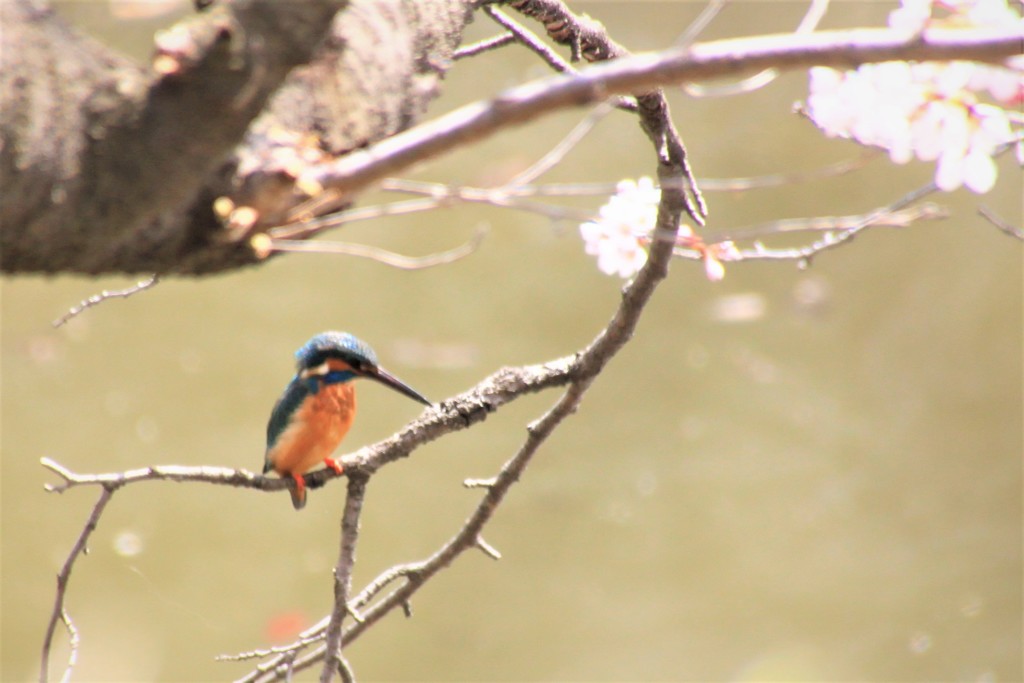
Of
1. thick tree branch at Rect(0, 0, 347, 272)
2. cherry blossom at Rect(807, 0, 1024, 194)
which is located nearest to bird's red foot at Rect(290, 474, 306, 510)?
thick tree branch at Rect(0, 0, 347, 272)

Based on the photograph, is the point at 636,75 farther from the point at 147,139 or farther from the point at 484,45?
the point at 484,45

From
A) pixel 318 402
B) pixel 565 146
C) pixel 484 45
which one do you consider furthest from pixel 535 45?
pixel 318 402

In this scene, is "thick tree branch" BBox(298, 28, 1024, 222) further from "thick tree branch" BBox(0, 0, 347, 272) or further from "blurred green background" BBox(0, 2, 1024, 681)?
"blurred green background" BBox(0, 2, 1024, 681)

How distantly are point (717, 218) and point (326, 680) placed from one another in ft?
8.62

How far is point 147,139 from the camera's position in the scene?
57cm

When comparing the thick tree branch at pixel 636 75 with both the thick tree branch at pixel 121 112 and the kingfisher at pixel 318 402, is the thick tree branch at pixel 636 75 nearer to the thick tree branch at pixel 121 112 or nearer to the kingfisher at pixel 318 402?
the thick tree branch at pixel 121 112

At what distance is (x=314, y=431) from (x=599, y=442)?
7.24 feet

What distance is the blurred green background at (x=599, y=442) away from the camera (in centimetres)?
308

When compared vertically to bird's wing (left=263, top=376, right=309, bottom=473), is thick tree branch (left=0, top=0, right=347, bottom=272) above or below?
above

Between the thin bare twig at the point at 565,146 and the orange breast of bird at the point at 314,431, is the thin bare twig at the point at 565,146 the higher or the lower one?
the higher one

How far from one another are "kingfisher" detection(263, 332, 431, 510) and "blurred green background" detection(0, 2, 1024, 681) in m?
1.80

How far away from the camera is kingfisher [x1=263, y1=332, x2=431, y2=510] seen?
1.24 m

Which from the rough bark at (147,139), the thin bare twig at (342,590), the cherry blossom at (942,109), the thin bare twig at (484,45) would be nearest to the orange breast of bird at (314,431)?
the thin bare twig at (342,590)

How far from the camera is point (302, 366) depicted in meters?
1.30
